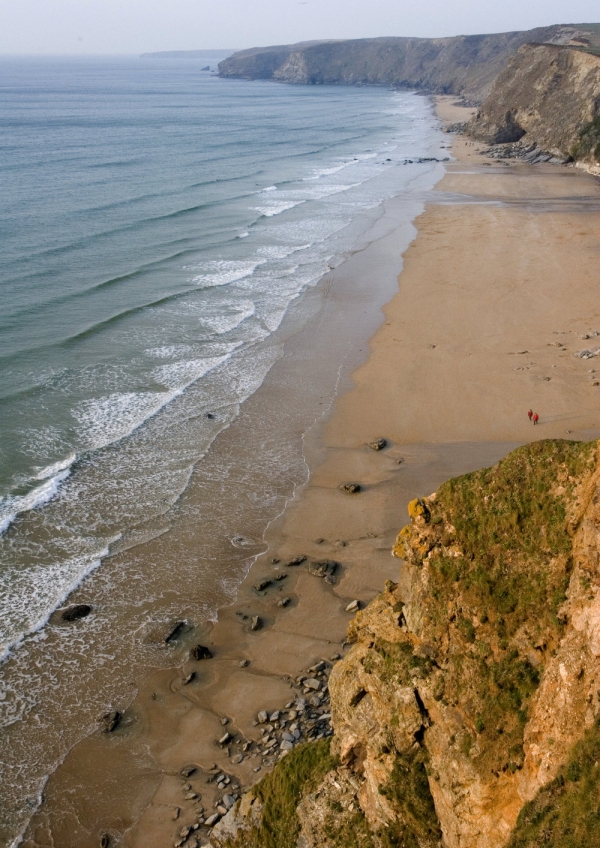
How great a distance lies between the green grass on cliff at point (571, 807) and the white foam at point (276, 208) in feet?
152

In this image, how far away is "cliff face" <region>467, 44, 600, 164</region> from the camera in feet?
217

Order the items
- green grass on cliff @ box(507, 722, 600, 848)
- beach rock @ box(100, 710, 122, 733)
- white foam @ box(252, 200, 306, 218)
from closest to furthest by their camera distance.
Result: 1. green grass on cliff @ box(507, 722, 600, 848)
2. beach rock @ box(100, 710, 122, 733)
3. white foam @ box(252, 200, 306, 218)

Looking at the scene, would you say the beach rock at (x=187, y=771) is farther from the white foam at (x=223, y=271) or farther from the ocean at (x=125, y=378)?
the white foam at (x=223, y=271)

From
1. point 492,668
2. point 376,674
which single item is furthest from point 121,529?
point 492,668

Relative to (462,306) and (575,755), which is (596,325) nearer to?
(462,306)

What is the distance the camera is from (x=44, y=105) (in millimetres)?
119500

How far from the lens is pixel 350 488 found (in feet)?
57.6

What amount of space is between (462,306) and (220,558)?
18.2 metres

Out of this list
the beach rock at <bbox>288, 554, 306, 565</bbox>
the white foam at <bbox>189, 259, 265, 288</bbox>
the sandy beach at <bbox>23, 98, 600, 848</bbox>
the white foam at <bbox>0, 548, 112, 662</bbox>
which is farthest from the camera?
the white foam at <bbox>189, 259, 265, 288</bbox>

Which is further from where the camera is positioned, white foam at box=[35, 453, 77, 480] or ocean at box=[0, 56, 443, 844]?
white foam at box=[35, 453, 77, 480]

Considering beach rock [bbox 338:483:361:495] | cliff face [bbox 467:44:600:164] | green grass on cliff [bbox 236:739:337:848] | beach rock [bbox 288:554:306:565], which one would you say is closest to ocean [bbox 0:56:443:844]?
beach rock [bbox 288:554:306:565]

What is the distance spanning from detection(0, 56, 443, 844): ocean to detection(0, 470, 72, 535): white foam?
52 millimetres

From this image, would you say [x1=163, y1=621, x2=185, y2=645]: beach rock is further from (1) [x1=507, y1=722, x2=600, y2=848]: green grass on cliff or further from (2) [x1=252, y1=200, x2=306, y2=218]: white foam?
(2) [x1=252, y1=200, x2=306, y2=218]: white foam

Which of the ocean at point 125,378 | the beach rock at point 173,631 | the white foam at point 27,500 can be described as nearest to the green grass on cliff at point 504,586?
the ocean at point 125,378
